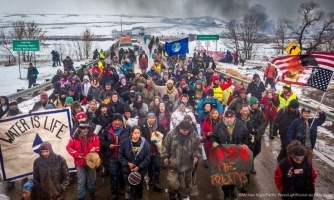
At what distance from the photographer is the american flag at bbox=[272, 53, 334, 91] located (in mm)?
6312

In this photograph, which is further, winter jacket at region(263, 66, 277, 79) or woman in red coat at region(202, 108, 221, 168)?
winter jacket at region(263, 66, 277, 79)

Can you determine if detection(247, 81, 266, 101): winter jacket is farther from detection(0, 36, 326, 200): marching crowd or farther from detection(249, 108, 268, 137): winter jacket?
detection(249, 108, 268, 137): winter jacket

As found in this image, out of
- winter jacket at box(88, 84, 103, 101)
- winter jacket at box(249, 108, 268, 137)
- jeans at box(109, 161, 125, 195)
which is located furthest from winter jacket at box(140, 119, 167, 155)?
winter jacket at box(88, 84, 103, 101)

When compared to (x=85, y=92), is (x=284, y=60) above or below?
above

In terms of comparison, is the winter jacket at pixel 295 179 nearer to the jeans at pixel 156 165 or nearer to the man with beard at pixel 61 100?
the jeans at pixel 156 165

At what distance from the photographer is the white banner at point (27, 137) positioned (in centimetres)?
582

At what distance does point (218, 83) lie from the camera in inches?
390

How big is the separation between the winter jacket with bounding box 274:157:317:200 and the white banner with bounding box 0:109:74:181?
4041 mm

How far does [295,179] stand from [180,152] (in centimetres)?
182

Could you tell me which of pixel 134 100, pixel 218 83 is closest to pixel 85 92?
pixel 134 100

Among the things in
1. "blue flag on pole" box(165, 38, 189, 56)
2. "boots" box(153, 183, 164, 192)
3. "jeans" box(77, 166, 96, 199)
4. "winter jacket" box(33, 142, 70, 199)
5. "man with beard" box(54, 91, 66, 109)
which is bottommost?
"boots" box(153, 183, 164, 192)

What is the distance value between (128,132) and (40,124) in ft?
6.08

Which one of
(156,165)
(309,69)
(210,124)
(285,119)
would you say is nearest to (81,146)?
(156,165)

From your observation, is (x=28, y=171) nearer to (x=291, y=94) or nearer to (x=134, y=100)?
(x=134, y=100)
